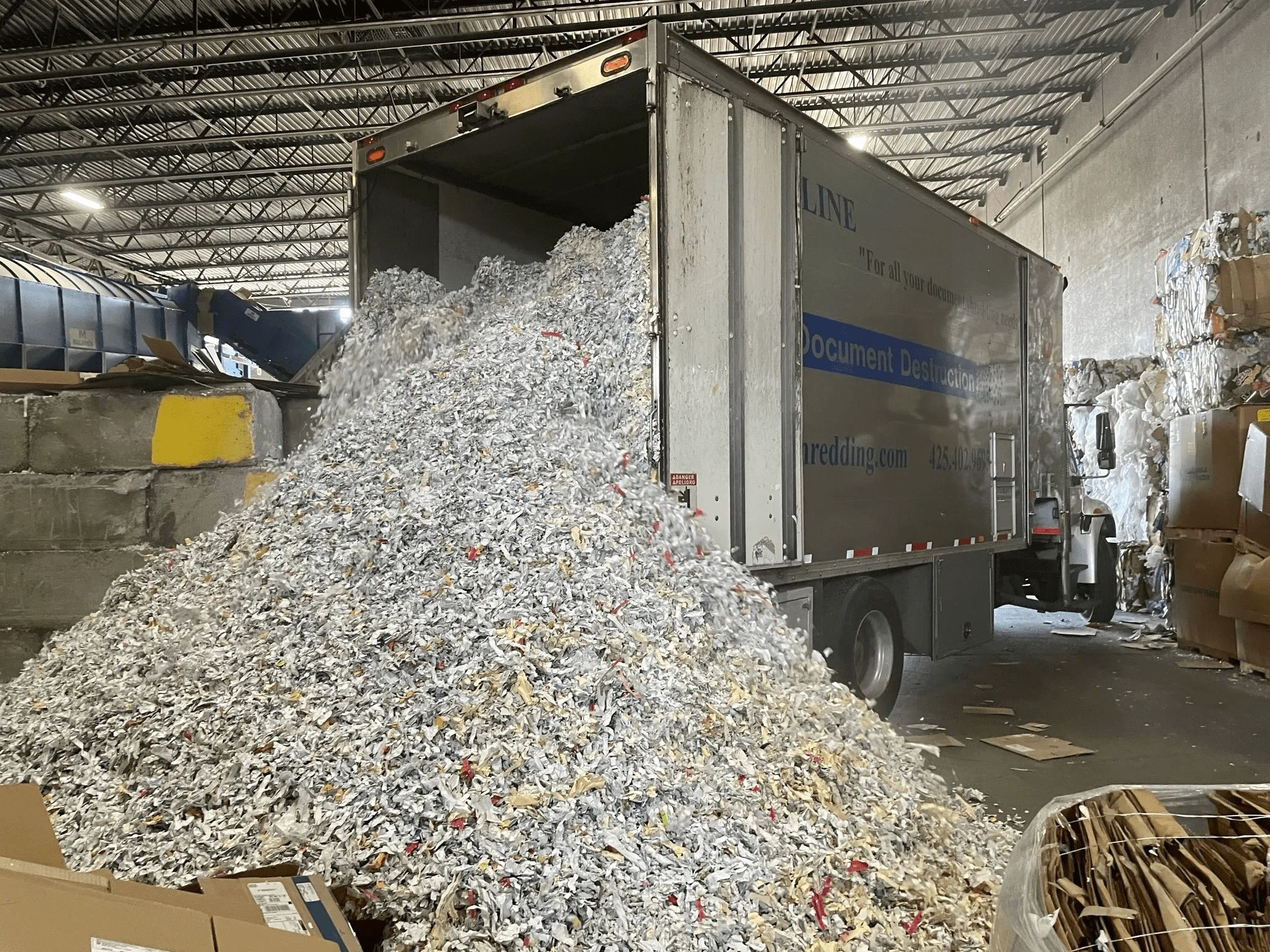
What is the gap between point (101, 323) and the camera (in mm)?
10492

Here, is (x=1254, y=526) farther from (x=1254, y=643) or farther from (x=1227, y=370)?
(x=1227, y=370)

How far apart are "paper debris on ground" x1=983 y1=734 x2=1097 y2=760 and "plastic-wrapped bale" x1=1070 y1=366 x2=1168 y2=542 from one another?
20.1ft

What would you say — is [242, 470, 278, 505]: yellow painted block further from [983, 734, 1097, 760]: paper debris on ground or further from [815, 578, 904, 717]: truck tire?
[983, 734, 1097, 760]: paper debris on ground

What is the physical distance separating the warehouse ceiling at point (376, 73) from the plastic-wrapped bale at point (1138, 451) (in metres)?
4.73

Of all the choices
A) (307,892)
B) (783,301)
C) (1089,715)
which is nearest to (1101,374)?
(1089,715)

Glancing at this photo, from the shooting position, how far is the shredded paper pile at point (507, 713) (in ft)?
7.97

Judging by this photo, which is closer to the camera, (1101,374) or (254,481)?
(254,481)

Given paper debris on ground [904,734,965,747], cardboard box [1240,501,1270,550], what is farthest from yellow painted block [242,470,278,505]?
cardboard box [1240,501,1270,550]

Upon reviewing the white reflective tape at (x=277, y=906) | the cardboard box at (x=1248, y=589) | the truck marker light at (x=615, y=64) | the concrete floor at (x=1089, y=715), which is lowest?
the concrete floor at (x=1089, y=715)

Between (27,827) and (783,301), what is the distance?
3784 millimetres

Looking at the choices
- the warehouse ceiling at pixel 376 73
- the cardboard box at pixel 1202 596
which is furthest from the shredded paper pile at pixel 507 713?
the warehouse ceiling at pixel 376 73

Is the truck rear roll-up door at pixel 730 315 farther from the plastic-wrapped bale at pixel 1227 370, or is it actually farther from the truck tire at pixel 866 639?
the plastic-wrapped bale at pixel 1227 370

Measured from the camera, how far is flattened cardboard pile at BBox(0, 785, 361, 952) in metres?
1.37

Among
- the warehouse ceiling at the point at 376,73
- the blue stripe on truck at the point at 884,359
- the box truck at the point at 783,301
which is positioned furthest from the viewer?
the warehouse ceiling at the point at 376,73
